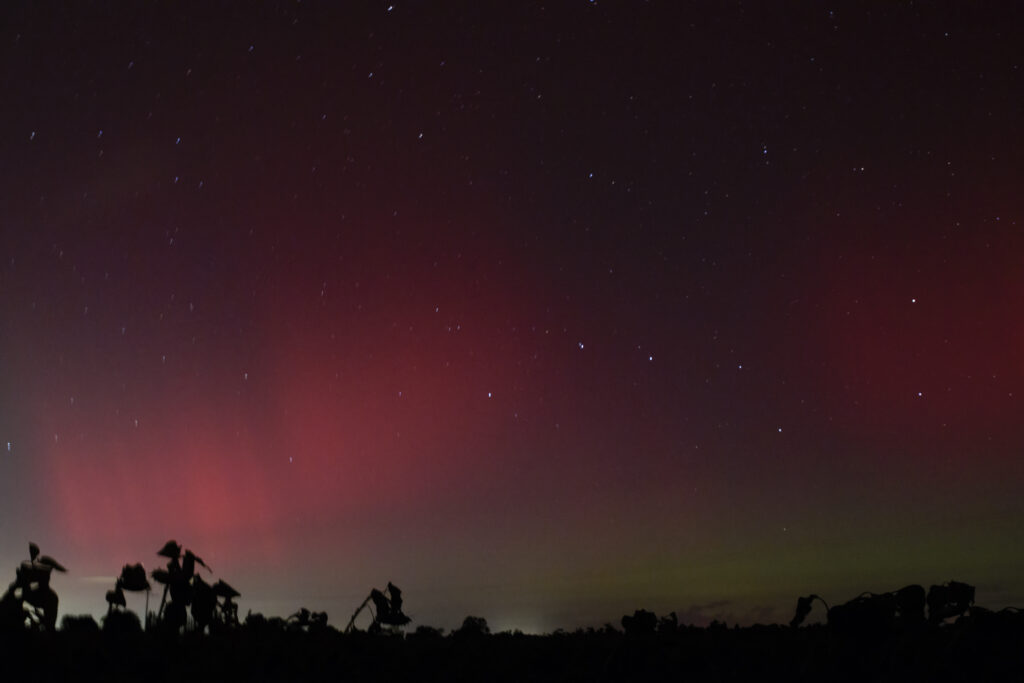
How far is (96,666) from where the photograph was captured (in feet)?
11.8

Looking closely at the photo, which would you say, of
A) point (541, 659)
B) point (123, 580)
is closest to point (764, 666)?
point (541, 659)

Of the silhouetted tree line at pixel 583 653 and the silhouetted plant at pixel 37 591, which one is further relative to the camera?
the silhouetted plant at pixel 37 591

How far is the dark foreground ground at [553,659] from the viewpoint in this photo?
3.24m

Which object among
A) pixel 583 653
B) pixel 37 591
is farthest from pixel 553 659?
pixel 37 591

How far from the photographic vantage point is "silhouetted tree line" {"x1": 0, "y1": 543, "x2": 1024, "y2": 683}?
3.26 m

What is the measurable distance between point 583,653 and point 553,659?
0.42 feet

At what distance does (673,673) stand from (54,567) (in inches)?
231

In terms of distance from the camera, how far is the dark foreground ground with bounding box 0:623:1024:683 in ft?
10.6

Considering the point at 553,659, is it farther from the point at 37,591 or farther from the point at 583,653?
the point at 37,591

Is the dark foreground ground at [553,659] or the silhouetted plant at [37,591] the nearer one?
the dark foreground ground at [553,659]

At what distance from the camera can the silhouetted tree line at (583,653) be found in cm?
326

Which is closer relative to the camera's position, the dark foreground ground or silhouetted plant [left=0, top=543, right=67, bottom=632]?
the dark foreground ground

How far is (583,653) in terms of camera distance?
11.5ft

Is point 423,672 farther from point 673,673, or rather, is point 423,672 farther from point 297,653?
point 673,673
